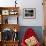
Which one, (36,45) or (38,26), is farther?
(38,26)

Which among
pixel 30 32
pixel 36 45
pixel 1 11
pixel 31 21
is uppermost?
pixel 1 11

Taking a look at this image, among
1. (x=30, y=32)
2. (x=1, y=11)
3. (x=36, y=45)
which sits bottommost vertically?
(x=36, y=45)

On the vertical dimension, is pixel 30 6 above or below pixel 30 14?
above

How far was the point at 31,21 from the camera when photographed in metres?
5.61

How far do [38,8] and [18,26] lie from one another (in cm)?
100

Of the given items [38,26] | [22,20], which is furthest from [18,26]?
[38,26]

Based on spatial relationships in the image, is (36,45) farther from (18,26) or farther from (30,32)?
(18,26)

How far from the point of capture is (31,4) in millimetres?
5629

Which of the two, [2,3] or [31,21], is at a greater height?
[2,3]

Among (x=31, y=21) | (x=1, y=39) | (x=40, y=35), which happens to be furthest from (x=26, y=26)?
(x=1, y=39)

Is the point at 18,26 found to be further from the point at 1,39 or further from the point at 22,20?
the point at 1,39

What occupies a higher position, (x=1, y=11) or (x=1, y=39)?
(x=1, y=11)

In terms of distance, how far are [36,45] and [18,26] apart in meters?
0.98

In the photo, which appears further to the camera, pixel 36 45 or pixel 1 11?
pixel 1 11
